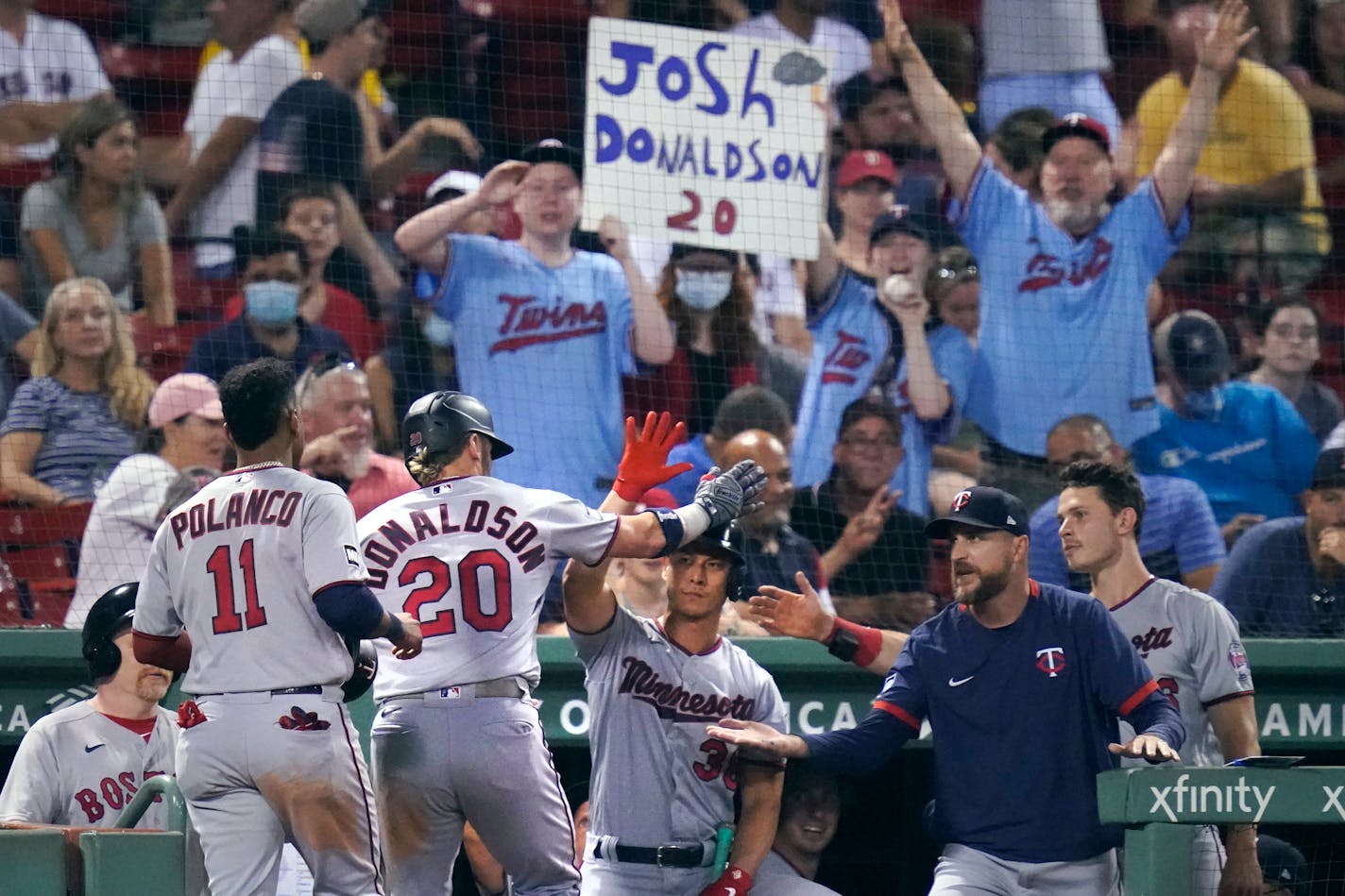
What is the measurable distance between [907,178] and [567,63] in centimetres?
157

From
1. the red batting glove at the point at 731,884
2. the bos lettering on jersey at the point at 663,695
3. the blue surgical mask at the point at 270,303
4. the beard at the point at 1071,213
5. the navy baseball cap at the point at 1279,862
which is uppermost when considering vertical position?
the beard at the point at 1071,213

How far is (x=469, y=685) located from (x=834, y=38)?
14.9ft

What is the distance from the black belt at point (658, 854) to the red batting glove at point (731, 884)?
81mm

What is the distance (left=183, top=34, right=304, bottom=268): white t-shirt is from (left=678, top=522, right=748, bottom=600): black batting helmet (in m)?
3.01

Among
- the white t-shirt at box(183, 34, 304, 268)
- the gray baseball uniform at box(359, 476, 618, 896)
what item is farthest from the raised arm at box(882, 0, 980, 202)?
the gray baseball uniform at box(359, 476, 618, 896)

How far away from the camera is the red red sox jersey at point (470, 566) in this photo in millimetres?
3949

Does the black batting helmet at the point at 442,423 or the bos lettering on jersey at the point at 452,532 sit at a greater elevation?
the black batting helmet at the point at 442,423

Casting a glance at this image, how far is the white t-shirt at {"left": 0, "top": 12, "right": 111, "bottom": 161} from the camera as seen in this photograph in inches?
269

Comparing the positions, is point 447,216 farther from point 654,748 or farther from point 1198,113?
point 1198,113

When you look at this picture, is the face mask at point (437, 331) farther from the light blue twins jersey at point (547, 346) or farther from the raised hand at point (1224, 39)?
the raised hand at point (1224, 39)

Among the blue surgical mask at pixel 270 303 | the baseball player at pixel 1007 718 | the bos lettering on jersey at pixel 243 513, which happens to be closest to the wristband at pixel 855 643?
the baseball player at pixel 1007 718

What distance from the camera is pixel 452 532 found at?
13.1 feet

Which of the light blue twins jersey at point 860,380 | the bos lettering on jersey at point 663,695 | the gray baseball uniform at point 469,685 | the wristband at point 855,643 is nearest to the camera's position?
the gray baseball uniform at point 469,685

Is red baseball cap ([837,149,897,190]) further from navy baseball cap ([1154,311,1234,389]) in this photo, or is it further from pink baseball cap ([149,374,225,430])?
pink baseball cap ([149,374,225,430])
